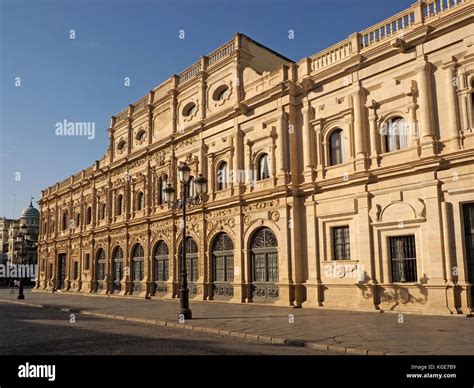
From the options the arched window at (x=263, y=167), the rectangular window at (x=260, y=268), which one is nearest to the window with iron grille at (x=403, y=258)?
the rectangular window at (x=260, y=268)

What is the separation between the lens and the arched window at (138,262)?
3047cm

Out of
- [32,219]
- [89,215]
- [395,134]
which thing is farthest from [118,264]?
[32,219]

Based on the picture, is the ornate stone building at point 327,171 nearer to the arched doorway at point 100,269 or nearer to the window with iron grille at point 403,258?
the window with iron grille at point 403,258

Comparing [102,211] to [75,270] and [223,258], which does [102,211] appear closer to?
[75,270]

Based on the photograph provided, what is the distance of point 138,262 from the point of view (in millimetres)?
31016

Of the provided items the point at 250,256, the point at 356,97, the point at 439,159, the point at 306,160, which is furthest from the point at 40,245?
the point at 439,159

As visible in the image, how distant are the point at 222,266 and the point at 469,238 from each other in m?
12.5

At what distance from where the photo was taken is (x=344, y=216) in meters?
18.1

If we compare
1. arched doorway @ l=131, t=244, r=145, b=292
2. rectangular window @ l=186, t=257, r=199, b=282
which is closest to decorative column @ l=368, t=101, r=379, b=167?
rectangular window @ l=186, t=257, r=199, b=282

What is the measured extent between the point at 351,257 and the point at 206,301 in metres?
8.78

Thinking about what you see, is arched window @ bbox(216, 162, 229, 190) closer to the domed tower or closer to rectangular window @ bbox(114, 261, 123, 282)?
rectangular window @ bbox(114, 261, 123, 282)

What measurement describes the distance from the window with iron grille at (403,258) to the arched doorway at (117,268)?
22.1m

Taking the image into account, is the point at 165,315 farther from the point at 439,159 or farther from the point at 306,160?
the point at 439,159

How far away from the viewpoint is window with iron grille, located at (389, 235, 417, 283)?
52.1 feet
